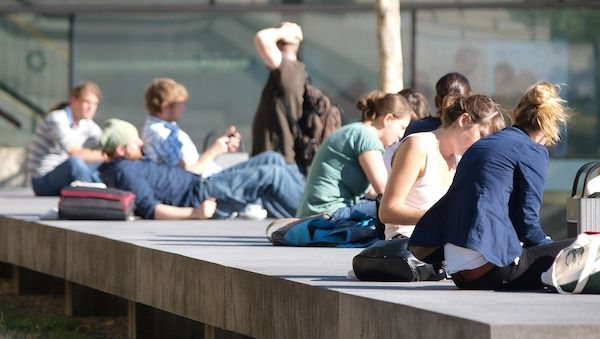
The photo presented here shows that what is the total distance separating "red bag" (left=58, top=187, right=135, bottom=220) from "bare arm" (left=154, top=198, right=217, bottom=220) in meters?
0.39

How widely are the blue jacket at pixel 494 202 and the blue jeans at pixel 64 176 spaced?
7727mm

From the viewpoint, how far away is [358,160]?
9.60 meters

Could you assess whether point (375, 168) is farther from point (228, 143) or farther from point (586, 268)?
point (586, 268)

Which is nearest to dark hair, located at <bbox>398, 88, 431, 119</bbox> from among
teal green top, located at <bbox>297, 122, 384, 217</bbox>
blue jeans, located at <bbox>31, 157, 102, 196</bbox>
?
teal green top, located at <bbox>297, 122, 384, 217</bbox>

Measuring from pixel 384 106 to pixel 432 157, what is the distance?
214 centimetres

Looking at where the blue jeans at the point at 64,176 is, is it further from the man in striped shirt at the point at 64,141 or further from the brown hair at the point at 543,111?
the brown hair at the point at 543,111

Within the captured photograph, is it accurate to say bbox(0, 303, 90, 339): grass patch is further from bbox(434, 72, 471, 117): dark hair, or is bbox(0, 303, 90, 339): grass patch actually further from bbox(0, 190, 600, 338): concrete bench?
bbox(434, 72, 471, 117): dark hair

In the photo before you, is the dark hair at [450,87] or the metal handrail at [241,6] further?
the metal handrail at [241,6]

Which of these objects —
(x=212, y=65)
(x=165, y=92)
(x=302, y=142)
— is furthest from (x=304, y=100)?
(x=212, y=65)

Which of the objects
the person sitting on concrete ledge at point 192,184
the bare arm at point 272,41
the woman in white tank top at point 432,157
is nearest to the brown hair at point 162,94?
the person sitting on concrete ledge at point 192,184

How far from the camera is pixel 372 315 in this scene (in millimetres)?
5406

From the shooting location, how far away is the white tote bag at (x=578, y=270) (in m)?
5.80

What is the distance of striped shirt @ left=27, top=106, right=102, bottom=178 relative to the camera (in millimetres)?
15172

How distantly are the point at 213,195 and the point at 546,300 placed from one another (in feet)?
22.2
